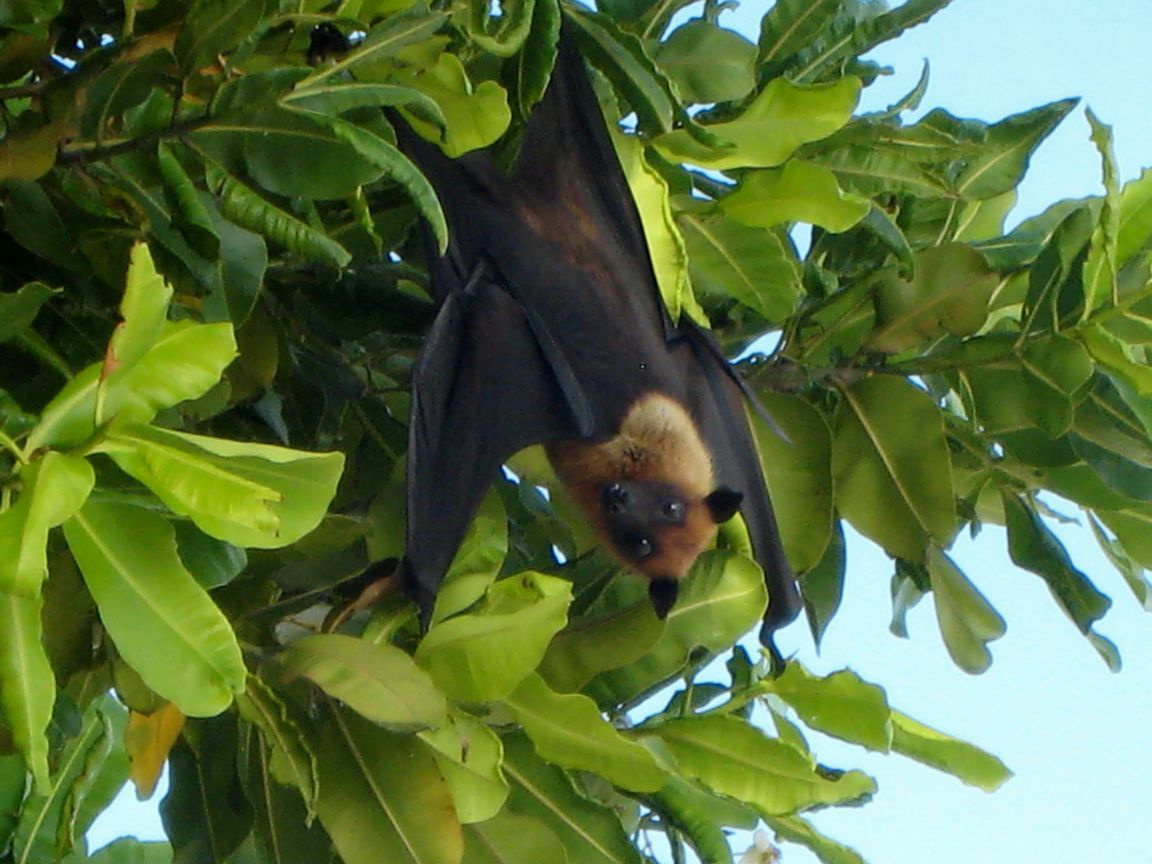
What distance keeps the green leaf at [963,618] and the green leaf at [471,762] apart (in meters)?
0.68

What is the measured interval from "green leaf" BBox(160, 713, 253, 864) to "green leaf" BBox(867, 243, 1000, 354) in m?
0.75

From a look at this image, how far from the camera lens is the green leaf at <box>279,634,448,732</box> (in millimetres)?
1136

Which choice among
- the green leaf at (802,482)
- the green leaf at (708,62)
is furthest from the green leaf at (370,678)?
the green leaf at (708,62)

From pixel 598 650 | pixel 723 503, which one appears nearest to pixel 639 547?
pixel 723 503

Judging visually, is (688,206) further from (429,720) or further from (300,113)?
(429,720)

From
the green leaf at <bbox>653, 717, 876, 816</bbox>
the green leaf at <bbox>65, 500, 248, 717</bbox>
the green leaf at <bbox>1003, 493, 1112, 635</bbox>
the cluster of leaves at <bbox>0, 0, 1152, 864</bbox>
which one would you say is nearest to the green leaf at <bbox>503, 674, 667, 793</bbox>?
the cluster of leaves at <bbox>0, 0, 1152, 864</bbox>

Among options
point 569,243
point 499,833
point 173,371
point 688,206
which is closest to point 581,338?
point 569,243

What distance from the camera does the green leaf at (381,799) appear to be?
48.1 inches

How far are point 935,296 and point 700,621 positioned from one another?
413 millimetres

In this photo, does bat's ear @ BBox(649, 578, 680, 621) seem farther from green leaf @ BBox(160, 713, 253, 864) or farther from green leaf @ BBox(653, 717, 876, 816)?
green leaf @ BBox(160, 713, 253, 864)

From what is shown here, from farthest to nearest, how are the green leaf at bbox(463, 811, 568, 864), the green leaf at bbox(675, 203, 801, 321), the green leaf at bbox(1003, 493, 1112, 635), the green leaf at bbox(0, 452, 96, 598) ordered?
the green leaf at bbox(1003, 493, 1112, 635) < the green leaf at bbox(675, 203, 801, 321) < the green leaf at bbox(463, 811, 568, 864) < the green leaf at bbox(0, 452, 96, 598)

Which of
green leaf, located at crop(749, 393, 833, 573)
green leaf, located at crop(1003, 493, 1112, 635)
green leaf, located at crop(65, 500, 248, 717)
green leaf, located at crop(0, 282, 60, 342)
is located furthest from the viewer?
green leaf, located at crop(1003, 493, 1112, 635)

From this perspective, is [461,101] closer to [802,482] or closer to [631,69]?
[631,69]

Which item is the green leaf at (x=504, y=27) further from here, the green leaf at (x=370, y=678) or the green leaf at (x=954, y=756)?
the green leaf at (x=954, y=756)
